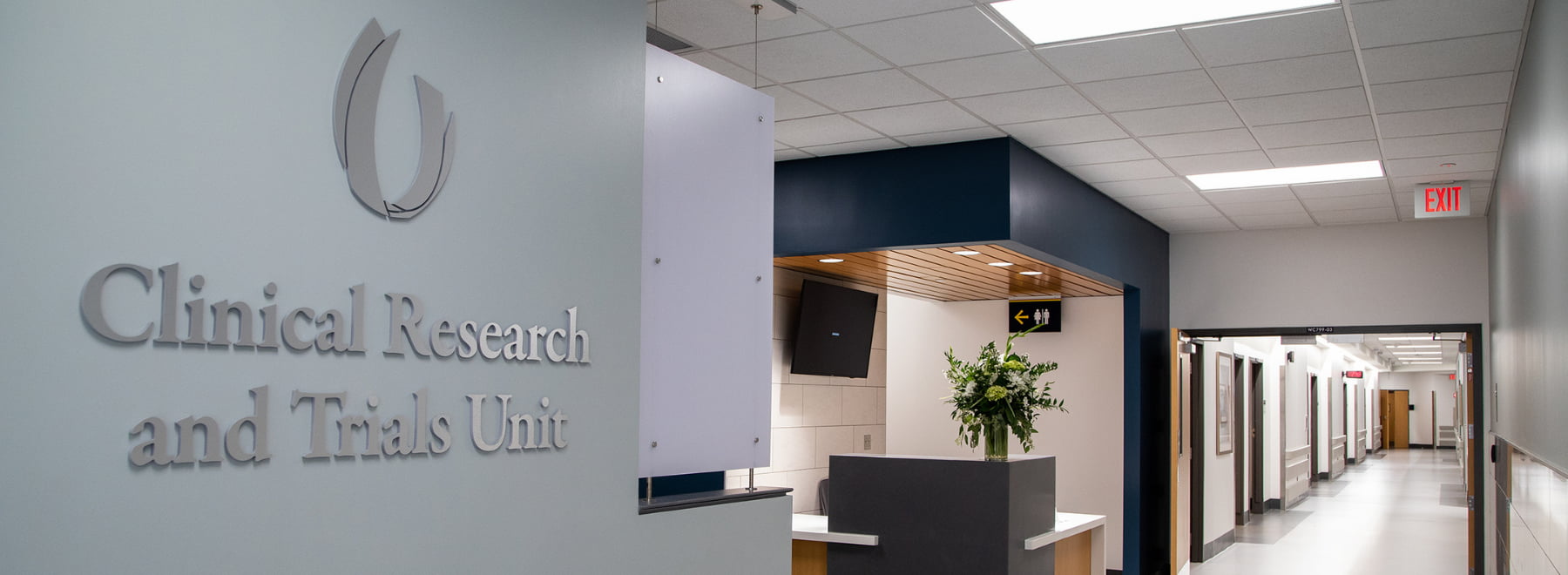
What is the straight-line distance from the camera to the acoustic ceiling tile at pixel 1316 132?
5.64 m

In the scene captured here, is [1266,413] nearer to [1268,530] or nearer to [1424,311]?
[1268,530]

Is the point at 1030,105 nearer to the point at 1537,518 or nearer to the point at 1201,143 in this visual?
the point at 1201,143

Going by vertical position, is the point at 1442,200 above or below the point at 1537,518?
above

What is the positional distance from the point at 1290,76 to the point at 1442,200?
115 inches

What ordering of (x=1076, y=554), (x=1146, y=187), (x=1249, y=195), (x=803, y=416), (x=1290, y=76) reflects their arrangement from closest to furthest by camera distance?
(x=1290, y=76)
(x=1076, y=554)
(x=1146, y=187)
(x=1249, y=195)
(x=803, y=416)

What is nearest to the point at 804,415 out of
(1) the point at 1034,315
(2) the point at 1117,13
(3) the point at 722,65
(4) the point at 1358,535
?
(1) the point at 1034,315

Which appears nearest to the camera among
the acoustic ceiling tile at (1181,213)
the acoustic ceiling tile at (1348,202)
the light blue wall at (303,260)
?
the light blue wall at (303,260)

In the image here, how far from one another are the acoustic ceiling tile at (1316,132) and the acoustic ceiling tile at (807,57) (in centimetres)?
233

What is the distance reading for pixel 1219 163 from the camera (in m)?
6.61

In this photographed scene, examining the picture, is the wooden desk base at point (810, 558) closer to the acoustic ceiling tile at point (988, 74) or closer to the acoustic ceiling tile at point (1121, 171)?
the acoustic ceiling tile at point (988, 74)

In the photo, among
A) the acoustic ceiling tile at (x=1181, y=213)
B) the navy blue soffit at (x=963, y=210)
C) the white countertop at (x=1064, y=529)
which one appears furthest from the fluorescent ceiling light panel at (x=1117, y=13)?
the acoustic ceiling tile at (x=1181, y=213)

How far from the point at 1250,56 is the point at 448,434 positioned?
11.9 feet

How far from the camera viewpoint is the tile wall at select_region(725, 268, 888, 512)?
25.4 ft

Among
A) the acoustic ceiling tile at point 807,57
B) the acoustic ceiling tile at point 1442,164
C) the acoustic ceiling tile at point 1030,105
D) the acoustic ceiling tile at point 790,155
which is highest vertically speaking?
the acoustic ceiling tile at point 807,57
